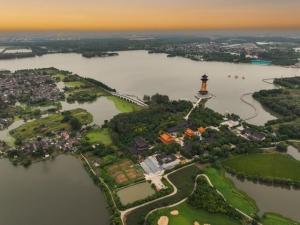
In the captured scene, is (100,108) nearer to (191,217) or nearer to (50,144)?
(50,144)

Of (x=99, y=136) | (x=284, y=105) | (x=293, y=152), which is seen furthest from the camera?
(x=284, y=105)

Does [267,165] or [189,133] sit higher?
[189,133]

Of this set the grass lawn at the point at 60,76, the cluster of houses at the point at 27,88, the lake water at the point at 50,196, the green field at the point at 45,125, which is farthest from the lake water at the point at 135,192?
the grass lawn at the point at 60,76

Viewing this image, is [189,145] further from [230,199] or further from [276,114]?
[276,114]

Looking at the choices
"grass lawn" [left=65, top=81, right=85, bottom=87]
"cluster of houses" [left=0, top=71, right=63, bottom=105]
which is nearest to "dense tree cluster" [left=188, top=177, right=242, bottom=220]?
"cluster of houses" [left=0, top=71, right=63, bottom=105]

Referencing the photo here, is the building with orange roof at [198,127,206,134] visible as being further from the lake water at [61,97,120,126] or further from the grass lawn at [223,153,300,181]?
the lake water at [61,97,120,126]

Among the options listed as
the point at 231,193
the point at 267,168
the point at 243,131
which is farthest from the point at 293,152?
the point at 231,193
